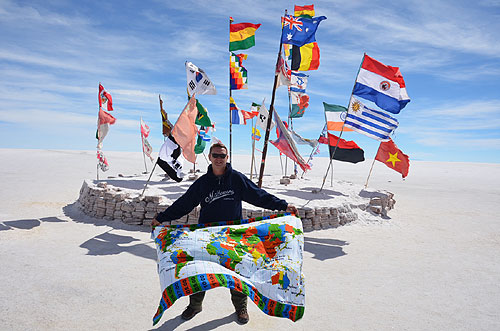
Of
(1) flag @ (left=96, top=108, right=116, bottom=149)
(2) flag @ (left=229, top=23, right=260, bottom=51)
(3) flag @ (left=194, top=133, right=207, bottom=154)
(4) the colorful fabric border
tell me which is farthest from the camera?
(3) flag @ (left=194, top=133, right=207, bottom=154)

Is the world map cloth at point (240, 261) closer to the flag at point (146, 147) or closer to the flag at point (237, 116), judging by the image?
the flag at point (237, 116)

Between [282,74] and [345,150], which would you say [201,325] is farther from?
[345,150]

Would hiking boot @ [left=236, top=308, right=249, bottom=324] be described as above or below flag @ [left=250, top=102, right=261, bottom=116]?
below

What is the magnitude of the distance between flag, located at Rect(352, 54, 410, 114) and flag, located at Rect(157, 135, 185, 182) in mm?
5597

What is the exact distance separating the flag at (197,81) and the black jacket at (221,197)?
6412 millimetres

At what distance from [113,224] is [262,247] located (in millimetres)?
6266

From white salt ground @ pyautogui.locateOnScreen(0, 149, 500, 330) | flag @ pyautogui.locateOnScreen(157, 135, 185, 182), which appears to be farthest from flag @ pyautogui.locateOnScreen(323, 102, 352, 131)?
flag @ pyautogui.locateOnScreen(157, 135, 185, 182)

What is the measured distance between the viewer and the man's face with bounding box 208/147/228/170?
160 inches

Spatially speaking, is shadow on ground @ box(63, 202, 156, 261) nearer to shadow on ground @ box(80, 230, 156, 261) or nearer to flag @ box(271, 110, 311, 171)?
shadow on ground @ box(80, 230, 156, 261)

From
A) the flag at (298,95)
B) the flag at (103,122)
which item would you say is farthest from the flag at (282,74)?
the flag at (103,122)

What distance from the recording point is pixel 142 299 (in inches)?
187

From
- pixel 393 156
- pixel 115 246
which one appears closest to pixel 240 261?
pixel 115 246

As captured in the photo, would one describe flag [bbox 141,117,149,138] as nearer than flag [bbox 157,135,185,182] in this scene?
No

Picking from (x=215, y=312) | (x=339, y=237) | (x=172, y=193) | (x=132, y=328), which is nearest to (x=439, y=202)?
(x=339, y=237)
